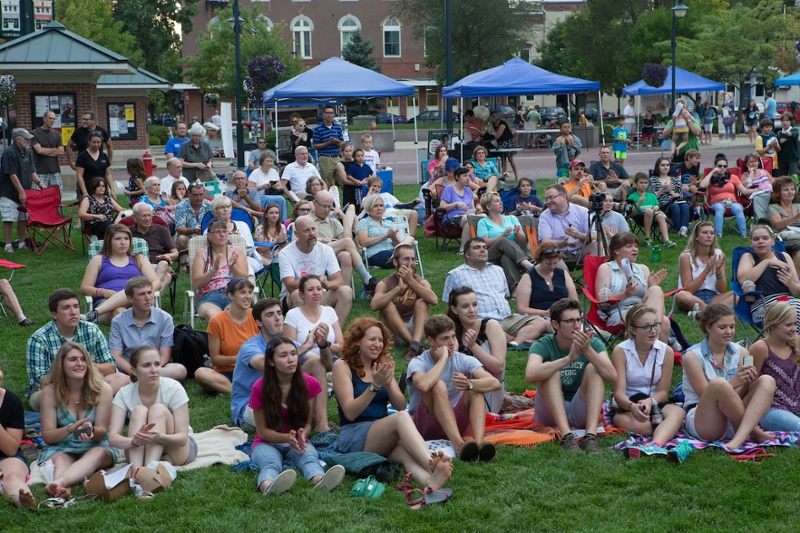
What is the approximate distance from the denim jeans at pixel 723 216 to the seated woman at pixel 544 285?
4.96 meters

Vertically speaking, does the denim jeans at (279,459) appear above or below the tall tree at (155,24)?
below

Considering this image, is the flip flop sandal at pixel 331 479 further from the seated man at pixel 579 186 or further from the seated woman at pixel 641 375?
the seated man at pixel 579 186

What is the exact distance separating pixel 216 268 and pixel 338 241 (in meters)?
1.53

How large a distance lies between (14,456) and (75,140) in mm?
9262

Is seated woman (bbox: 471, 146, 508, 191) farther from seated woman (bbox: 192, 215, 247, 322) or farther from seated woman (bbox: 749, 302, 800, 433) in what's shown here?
seated woman (bbox: 749, 302, 800, 433)

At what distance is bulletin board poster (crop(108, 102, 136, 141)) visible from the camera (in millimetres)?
25469

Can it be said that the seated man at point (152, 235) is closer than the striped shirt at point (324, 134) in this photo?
Yes

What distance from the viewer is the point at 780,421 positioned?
5516 millimetres

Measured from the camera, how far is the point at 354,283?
10242 mm

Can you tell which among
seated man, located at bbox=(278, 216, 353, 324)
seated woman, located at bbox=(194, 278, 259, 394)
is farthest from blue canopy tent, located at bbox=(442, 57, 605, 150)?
seated woman, located at bbox=(194, 278, 259, 394)

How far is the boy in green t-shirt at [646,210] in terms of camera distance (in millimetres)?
11906

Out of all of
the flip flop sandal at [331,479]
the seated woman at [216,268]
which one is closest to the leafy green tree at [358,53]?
Answer: the seated woman at [216,268]

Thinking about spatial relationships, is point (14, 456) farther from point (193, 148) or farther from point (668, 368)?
point (193, 148)

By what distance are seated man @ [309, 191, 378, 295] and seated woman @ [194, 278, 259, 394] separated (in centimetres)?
228
